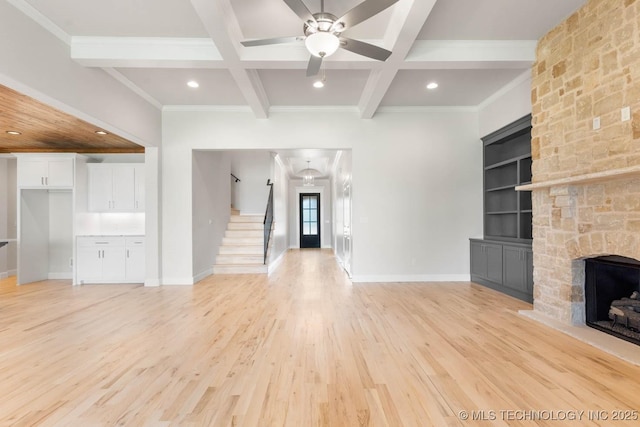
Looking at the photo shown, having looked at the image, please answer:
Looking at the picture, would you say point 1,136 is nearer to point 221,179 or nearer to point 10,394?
point 221,179

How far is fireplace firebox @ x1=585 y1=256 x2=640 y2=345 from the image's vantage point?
10.2 feet

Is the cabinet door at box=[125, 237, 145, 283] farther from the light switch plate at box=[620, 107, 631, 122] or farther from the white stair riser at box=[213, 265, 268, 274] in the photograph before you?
the light switch plate at box=[620, 107, 631, 122]

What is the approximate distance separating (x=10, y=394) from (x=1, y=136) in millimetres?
5137

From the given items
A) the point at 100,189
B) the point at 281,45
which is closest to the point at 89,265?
the point at 100,189

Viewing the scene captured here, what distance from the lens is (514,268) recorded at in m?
4.54

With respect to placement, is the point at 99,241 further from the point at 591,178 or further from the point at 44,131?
the point at 591,178

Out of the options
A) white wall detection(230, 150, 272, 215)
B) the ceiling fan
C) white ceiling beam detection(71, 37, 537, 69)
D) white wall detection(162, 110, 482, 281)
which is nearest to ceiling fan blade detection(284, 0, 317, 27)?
the ceiling fan

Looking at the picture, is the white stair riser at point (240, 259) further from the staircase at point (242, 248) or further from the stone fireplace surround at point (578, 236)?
the stone fireplace surround at point (578, 236)

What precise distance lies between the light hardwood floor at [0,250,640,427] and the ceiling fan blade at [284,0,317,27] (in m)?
2.80

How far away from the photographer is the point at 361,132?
583cm

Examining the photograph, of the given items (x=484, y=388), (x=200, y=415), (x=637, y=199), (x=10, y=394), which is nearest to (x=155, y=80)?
(x=10, y=394)

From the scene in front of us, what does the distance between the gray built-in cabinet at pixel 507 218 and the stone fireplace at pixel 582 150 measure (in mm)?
674

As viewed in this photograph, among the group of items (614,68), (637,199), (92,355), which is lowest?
(92,355)

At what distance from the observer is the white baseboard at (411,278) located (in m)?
5.77
